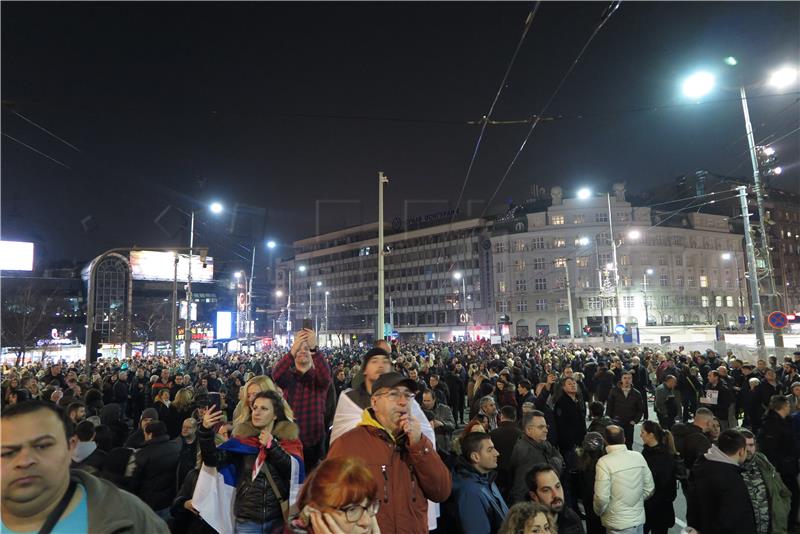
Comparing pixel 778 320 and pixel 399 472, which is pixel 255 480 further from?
pixel 778 320

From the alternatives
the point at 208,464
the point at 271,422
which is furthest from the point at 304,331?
the point at 208,464

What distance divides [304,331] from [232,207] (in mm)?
122740

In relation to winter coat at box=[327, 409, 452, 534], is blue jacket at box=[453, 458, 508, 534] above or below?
below

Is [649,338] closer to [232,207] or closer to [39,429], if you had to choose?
[39,429]

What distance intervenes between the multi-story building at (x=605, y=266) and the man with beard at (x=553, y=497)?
6592cm

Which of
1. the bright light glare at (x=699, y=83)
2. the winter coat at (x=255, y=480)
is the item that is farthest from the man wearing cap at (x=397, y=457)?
the bright light glare at (x=699, y=83)

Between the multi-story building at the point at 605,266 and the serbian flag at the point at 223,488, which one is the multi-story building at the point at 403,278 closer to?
the multi-story building at the point at 605,266

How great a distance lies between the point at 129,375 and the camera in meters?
18.3

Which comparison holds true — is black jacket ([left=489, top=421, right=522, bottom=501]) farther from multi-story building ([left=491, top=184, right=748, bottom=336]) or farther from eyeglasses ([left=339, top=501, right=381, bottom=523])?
multi-story building ([left=491, top=184, right=748, bottom=336])

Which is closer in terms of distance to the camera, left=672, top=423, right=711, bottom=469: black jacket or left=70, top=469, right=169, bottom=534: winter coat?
left=70, top=469, right=169, bottom=534: winter coat

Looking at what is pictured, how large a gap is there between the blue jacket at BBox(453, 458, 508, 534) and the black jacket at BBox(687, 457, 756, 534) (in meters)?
1.90

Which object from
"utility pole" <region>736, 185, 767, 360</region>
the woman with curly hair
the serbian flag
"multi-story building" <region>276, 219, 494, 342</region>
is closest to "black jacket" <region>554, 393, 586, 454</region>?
the woman with curly hair

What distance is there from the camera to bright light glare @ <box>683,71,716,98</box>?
494 inches

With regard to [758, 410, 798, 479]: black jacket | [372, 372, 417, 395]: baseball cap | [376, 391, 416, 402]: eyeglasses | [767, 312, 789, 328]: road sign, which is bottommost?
[758, 410, 798, 479]: black jacket
